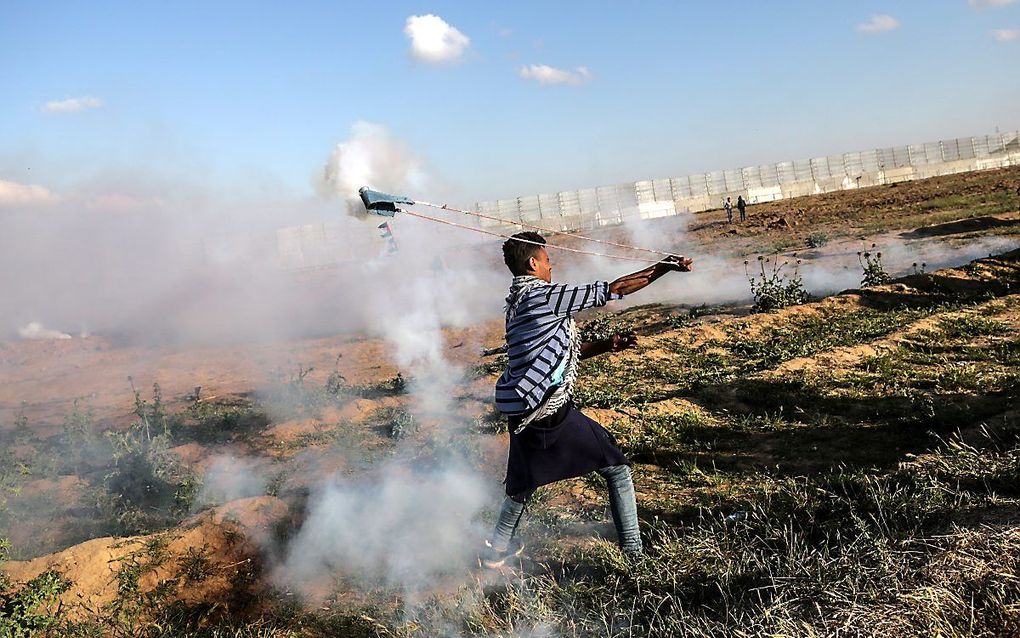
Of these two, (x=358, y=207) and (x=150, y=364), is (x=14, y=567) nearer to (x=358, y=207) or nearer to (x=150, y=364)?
(x=358, y=207)

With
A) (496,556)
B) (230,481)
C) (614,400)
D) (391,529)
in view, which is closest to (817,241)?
(614,400)

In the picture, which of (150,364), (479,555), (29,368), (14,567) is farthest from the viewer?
(29,368)

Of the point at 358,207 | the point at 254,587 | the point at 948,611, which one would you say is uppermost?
the point at 358,207

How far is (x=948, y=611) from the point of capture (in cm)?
212

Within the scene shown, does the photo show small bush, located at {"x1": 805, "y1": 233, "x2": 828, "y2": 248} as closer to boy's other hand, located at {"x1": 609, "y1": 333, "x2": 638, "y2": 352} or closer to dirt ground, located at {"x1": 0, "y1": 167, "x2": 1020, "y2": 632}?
dirt ground, located at {"x1": 0, "y1": 167, "x2": 1020, "y2": 632}

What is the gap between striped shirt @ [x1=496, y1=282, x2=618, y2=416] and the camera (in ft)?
9.60

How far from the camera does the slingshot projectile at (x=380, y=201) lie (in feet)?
11.9

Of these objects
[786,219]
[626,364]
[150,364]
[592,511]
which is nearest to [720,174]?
[786,219]

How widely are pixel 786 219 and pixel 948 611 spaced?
85.3 feet

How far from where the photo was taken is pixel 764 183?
130 ft

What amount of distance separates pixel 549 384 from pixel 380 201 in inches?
52.4

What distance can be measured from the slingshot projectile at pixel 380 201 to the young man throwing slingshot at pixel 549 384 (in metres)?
0.84

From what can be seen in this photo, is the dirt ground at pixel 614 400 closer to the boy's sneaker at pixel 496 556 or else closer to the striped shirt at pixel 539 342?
the boy's sneaker at pixel 496 556

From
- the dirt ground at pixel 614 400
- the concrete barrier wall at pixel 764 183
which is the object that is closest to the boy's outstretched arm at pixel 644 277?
the dirt ground at pixel 614 400
